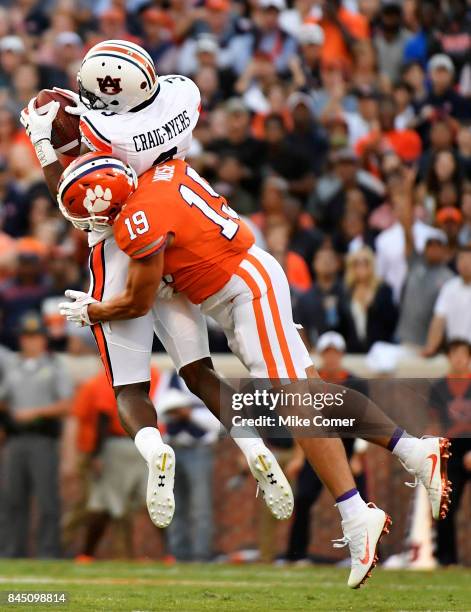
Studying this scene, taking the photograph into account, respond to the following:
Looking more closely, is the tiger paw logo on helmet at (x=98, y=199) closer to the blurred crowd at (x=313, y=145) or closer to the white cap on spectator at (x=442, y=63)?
the blurred crowd at (x=313, y=145)

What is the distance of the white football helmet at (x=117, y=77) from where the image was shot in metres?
7.10

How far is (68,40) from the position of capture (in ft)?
50.4

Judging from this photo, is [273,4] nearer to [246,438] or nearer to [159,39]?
[159,39]

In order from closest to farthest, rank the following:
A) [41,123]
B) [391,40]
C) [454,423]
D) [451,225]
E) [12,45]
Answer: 1. [41,123]
2. [454,423]
3. [451,225]
4. [391,40]
5. [12,45]

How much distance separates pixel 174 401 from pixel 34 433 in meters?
1.19

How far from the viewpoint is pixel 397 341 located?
1195cm

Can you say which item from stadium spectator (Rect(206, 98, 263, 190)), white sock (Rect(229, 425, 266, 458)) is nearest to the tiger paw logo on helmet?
white sock (Rect(229, 425, 266, 458))

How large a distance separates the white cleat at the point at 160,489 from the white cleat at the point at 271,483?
1.45 feet

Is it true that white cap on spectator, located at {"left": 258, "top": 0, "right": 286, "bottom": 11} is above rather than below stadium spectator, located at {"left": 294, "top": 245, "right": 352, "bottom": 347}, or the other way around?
above

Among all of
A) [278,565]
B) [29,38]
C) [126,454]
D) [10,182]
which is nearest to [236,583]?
[278,565]

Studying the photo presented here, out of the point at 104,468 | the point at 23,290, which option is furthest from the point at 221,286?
the point at 23,290

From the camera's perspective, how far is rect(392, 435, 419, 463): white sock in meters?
7.21

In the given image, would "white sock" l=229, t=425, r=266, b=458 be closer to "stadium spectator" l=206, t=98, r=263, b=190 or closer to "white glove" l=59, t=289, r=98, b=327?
"white glove" l=59, t=289, r=98, b=327

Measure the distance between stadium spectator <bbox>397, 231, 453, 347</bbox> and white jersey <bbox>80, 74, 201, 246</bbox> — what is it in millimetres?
4815
